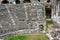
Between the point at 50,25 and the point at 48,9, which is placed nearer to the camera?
the point at 50,25

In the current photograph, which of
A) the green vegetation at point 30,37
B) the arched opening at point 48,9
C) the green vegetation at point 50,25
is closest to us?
the green vegetation at point 30,37

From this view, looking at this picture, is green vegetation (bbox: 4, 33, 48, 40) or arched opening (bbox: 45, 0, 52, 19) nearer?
green vegetation (bbox: 4, 33, 48, 40)

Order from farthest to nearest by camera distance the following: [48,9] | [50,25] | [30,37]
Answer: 1. [48,9]
2. [50,25]
3. [30,37]

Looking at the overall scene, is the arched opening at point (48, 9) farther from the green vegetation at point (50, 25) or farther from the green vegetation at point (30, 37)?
the green vegetation at point (30, 37)

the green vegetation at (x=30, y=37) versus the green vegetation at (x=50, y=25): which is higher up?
the green vegetation at (x=50, y=25)

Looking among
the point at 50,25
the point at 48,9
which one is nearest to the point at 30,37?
the point at 50,25

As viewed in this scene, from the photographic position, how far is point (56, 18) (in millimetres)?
57375

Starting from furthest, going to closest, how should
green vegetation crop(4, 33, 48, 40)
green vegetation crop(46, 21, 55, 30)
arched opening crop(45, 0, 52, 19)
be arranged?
arched opening crop(45, 0, 52, 19)
green vegetation crop(46, 21, 55, 30)
green vegetation crop(4, 33, 48, 40)

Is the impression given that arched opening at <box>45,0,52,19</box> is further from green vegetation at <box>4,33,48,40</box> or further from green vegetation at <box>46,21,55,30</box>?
green vegetation at <box>4,33,48,40</box>

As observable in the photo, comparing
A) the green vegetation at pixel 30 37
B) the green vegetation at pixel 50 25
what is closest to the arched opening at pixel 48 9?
the green vegetation at pixel 50 25

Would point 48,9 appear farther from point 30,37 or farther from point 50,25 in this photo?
point 30,37

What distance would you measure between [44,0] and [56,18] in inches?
250

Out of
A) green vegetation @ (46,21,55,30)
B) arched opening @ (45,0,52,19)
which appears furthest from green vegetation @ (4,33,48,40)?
arched opening @ (45,0,52,19)

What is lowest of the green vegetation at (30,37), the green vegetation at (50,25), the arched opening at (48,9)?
the green vegetation at (30,37)
